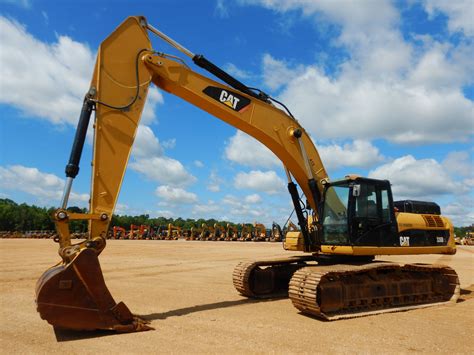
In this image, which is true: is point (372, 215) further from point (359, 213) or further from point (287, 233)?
point (287, 233)

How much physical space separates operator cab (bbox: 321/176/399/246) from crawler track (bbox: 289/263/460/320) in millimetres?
640

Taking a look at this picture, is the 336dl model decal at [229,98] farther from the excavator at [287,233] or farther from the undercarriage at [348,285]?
the undercarriage at [348,285]

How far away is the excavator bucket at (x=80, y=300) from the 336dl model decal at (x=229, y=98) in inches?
170

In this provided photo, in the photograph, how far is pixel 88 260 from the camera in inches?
271

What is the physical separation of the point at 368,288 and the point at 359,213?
1.69 meters

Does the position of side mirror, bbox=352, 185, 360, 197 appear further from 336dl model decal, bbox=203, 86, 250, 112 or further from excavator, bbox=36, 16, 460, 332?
336dl model decal, bbox=203, 86, 250, 112

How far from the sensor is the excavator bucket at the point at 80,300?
256 inches

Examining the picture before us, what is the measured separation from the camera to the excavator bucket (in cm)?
650

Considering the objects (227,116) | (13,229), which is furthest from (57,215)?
(13,229)

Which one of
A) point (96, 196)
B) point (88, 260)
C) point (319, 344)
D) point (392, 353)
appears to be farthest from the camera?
point (96, 196)

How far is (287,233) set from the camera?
11.3m

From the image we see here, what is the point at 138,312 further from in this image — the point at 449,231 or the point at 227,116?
the point at 449,231

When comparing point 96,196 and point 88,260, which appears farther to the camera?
point 96,196

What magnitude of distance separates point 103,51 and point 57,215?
10.8 ft
